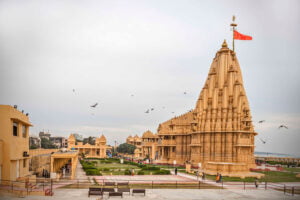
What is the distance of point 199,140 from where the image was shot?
54844 mm

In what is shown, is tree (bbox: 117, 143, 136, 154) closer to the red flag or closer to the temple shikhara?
the temple shikhara

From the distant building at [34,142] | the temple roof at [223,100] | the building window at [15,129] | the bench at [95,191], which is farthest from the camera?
the distant building at [34,142]

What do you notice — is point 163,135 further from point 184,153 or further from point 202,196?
point 202,196

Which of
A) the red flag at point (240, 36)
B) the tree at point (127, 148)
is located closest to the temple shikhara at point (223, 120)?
the red flag at point (240, 36)

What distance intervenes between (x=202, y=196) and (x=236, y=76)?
107ft

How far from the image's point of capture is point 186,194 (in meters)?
25.6

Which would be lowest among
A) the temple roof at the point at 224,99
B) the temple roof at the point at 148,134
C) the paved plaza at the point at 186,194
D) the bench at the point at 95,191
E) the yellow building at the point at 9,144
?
the temple roof at the point at 148,134

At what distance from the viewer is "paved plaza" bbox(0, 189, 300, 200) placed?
76.2 feet

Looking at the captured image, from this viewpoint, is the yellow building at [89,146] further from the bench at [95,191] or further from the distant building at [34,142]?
the bench at [95,191]

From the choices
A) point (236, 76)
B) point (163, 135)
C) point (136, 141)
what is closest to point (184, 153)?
point (163, 135)

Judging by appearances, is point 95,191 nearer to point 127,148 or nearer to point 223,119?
point 223,119

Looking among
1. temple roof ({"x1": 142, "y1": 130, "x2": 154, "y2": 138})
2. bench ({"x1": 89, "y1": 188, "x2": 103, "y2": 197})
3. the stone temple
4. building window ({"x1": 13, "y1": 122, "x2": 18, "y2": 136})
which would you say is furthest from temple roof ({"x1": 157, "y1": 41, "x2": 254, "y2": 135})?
temple roof ({"x1": 142, "y1": 130, "x2": 154, "y2": 138})

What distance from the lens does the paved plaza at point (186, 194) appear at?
2323 centimetres

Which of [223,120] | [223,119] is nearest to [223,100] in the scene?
[223,119]
